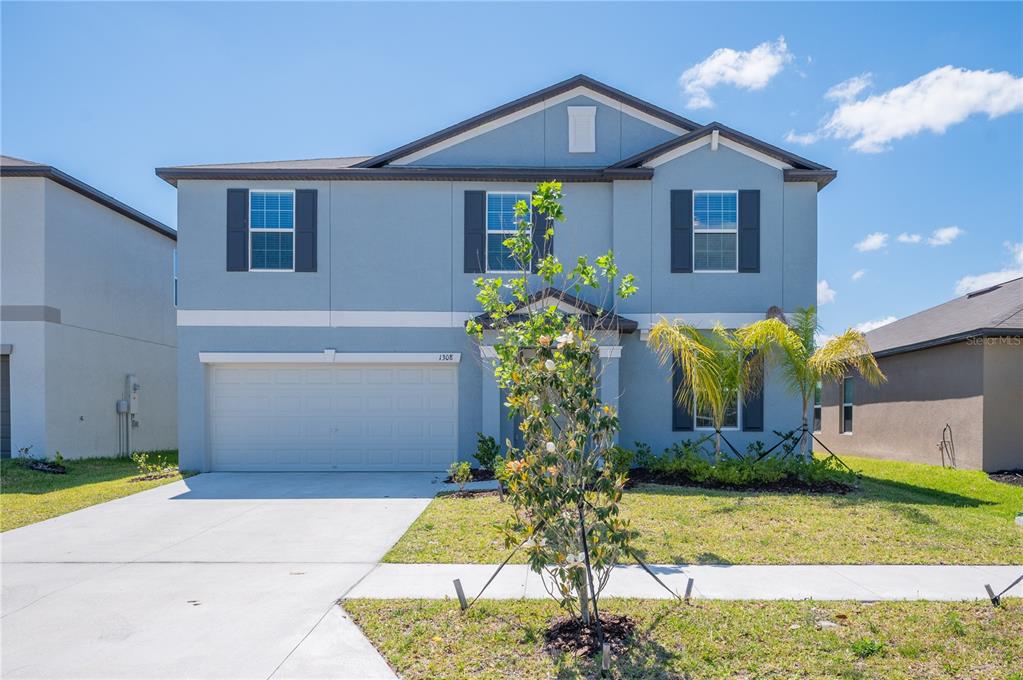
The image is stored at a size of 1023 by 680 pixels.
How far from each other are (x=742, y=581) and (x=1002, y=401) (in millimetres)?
11192

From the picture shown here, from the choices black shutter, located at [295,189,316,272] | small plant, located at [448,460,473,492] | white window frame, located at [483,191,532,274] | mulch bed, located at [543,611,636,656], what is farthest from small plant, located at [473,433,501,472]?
mulch bed, located at [543,611,636,656]

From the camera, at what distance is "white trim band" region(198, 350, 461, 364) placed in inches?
511

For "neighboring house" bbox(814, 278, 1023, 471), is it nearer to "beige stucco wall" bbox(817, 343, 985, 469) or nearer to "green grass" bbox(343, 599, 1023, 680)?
"beige stucco wall" bbox(817, 343, 985, 469)

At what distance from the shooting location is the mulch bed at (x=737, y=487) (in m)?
10.7

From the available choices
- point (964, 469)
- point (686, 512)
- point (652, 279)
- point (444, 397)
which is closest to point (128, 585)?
point (686, 512)

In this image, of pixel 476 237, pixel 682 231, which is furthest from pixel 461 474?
pixel 682 231

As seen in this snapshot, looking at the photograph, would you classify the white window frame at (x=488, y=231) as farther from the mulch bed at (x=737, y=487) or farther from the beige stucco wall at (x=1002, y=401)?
the beige stucco wall at (x=1002, y=401)

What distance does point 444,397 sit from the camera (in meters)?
13.2

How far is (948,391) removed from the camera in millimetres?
15039

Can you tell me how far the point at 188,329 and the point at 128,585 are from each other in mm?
7856

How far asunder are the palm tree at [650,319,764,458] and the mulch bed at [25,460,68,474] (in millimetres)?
12370

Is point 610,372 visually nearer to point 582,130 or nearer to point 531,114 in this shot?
point 582,130

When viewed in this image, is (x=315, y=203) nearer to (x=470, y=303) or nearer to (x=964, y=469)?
(x=470, y=303)

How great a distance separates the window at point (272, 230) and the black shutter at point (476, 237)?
139 inches
